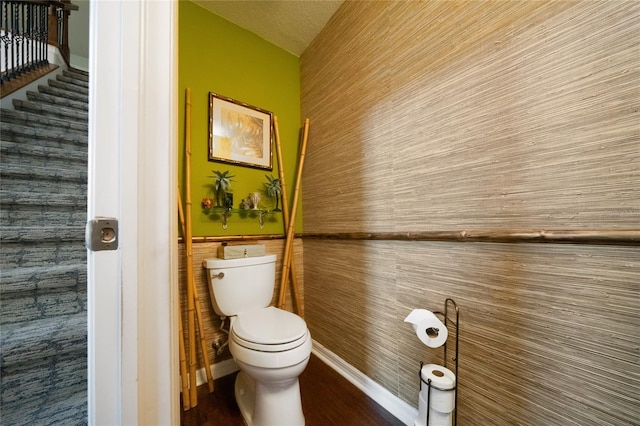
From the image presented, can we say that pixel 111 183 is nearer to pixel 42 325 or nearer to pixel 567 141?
pixel 42 325

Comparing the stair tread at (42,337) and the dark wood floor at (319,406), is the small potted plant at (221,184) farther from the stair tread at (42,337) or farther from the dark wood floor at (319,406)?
the dark wood floor at (319,406)

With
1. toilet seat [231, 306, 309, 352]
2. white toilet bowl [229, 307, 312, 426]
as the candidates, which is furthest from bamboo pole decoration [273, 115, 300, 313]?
white toilet bowl [229, 307, 312, 426]

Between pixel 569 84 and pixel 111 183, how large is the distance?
48.5 inches

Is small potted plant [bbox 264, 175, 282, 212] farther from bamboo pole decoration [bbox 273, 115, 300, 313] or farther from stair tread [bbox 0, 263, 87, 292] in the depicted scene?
stair tread [bbox 0, 263, 87, 292]

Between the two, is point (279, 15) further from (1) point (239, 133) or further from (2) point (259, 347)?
(2) point (259, 347)

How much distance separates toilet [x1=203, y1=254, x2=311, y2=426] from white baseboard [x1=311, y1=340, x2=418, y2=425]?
15.9 inches

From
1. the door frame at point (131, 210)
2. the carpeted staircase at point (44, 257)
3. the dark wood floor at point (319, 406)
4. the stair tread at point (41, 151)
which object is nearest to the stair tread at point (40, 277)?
the carpeted staircase at point (44, 257)

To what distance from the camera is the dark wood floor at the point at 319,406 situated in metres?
1.11

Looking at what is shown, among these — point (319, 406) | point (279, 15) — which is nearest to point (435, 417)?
point (319, 406)

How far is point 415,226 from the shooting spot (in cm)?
108

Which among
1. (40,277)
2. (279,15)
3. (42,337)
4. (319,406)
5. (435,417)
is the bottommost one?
(319,406)

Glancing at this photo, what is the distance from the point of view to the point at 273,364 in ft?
3.13

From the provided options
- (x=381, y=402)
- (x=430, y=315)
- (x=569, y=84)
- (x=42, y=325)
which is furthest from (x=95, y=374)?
(x=569, y=84)

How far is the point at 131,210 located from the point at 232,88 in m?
1.44
